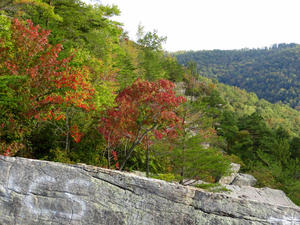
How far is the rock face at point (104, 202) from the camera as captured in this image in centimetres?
369

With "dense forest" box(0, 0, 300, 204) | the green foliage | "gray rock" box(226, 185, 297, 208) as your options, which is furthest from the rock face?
"gray rock" box(226, 185, 297, 208)

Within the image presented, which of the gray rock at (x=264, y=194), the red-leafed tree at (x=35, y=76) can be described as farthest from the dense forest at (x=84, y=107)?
the gray rock at (x=264, y=194)

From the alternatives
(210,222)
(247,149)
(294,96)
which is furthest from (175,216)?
(294,96)

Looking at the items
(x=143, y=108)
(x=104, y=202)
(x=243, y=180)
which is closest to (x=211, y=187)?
(x=143, y=108)

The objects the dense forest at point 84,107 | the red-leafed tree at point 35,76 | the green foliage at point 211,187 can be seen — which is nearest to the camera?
the red-leafed tree at point 35,76

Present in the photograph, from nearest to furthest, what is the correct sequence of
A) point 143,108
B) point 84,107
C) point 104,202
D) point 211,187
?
1. point 104,202
2. point 84,107
3. point 143,108
4. point 211,187

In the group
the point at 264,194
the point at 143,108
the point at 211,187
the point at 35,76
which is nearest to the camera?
the point at 35,76

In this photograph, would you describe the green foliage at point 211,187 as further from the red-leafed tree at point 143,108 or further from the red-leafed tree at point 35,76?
the red-leafed tree at point 35,76

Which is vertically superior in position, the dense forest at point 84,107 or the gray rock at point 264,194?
the dense forest at point 84,107

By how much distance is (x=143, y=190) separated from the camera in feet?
12.8

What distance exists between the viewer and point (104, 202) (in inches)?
150

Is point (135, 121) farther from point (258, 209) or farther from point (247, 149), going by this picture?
point (247, 149)

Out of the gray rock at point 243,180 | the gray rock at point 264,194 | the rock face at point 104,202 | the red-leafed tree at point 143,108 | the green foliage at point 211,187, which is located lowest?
the gray rock at point 243,180

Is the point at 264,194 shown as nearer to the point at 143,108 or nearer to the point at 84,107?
the point at 143,108
